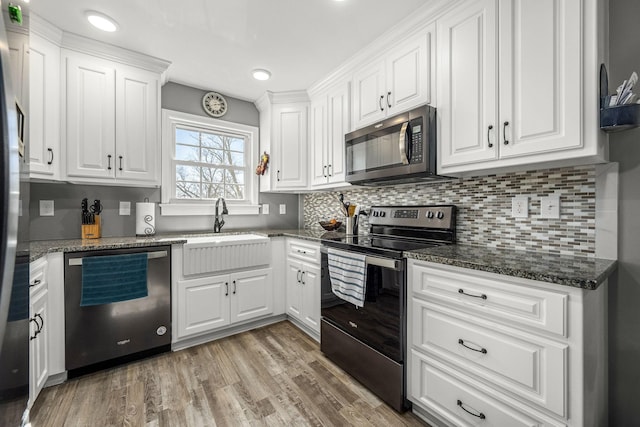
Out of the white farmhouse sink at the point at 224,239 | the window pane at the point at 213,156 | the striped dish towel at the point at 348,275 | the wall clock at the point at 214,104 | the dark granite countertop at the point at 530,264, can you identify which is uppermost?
the wall clock at the point at 214,104

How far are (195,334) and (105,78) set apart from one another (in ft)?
7.08

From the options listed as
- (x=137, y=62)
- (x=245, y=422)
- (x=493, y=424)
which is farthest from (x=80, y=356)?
(x=493, y=424)

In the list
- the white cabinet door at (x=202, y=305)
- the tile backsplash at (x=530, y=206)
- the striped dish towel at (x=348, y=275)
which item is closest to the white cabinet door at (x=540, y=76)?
the tile backsplash at (x=530, y=206)

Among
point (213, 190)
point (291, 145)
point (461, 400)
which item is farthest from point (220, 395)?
point (291, 145)

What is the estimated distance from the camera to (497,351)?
1.22m

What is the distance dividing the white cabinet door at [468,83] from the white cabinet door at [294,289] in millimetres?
1610

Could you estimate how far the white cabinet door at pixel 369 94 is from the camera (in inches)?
82.5

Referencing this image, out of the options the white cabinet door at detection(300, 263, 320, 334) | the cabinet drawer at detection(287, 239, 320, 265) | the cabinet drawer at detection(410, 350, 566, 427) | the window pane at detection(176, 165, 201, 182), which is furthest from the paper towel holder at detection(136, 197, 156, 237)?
the cabinet drawer at detection(410, 350, 566, 427)

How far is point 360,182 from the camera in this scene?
7.51 ft

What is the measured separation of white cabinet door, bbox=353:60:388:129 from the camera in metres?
2.10

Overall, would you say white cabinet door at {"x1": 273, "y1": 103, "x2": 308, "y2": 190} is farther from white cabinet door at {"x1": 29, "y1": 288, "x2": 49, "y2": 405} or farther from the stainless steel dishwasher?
white cabinet door at {"x1": 29, "y1": 288, "x2": 49, "y2": 405}

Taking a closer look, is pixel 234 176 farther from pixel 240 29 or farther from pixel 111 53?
pixel 240 29

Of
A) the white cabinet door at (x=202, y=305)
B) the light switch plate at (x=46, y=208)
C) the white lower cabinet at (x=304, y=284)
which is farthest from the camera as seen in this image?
the white lower cabinet at (x=304, y=284)

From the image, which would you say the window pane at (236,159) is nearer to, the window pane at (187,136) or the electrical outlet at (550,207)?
the window pane at (187,136)
